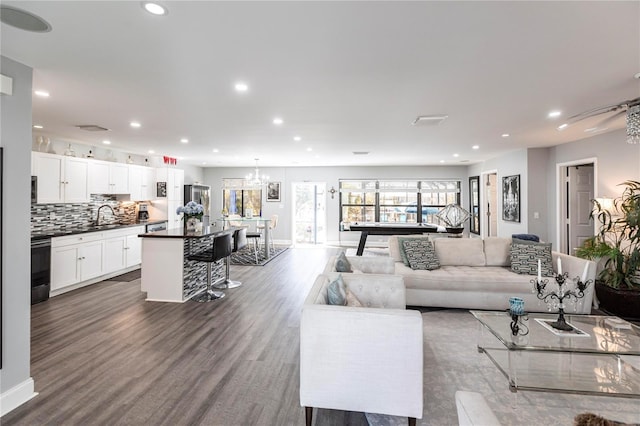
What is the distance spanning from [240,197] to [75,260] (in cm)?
608

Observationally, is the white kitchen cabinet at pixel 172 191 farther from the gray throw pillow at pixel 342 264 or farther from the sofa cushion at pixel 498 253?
the sofa cushion at pixel 498 253

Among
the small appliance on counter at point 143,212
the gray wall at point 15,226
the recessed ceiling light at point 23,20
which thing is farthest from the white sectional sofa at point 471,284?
the small appliance on counter at point 143,212

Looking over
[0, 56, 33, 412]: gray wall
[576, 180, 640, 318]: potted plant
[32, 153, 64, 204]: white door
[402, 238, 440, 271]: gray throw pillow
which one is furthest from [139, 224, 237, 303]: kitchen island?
[576, 180, 640, 318]: potted plant

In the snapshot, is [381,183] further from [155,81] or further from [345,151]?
[155,81]

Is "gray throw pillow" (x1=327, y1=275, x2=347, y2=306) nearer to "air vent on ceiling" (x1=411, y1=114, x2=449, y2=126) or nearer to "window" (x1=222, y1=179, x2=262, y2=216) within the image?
"air vent on ceiling" (x1=411, y1=114, x2=449, y2=126)

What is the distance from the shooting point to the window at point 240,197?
11.0 m

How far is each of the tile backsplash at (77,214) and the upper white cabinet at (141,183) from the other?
38cm

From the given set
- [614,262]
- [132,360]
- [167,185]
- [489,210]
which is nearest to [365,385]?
[132,360]

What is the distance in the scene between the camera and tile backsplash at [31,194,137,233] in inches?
213

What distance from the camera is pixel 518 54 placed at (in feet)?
7.84

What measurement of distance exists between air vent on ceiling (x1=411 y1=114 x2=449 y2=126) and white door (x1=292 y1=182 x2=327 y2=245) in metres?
6.48

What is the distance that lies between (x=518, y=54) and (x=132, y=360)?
419 cm

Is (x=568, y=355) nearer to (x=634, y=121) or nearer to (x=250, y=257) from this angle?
→ (x=634, y=121)

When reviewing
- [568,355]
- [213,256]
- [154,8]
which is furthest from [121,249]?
[568,355]
